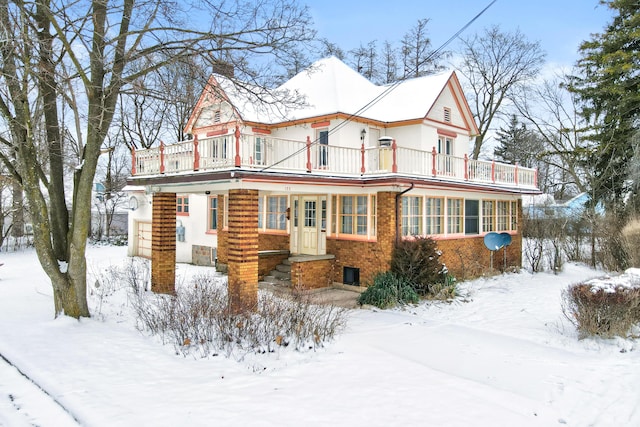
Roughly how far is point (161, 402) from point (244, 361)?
1.75 meters

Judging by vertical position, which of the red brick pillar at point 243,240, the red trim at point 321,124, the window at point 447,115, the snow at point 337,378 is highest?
the window at point 447,115

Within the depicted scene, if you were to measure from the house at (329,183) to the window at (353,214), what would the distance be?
0.11 ft

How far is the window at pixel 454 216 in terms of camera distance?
16344 mm

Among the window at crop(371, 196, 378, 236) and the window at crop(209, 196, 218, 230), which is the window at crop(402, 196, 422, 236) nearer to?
the window at crop(371, 196, 378, 236)

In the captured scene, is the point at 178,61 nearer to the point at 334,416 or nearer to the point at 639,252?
the point at 334,416

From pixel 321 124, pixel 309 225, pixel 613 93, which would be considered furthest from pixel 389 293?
pixel 613 93

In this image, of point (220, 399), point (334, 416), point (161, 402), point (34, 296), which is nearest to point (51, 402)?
point (161, 402)

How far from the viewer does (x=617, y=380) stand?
7.10m

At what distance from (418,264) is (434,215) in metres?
3.19

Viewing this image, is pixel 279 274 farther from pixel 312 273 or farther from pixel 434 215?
pixel 434 215

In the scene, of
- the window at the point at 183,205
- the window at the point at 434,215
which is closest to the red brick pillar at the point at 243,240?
the window at the point at 434,215

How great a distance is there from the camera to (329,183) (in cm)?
1227

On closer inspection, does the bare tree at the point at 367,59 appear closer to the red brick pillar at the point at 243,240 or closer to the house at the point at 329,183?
the house at the point at 329,183

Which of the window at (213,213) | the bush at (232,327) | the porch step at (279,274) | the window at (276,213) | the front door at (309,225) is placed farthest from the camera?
the window at (213,213)
